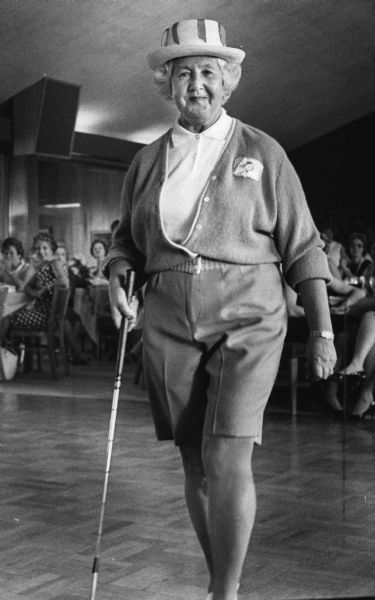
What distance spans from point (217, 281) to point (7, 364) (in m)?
6.83

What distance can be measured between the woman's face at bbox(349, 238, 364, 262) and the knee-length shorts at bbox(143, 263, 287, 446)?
23.1 feet

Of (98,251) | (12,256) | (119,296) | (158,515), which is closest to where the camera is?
(119,296)

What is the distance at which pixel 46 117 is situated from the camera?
11.4 metres

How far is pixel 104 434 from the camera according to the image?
223 inches

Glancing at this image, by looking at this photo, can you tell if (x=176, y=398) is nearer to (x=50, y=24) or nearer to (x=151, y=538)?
(x=151, y=538)

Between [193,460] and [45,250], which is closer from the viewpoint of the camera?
[193,460]

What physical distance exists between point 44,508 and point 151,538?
2.12 feet

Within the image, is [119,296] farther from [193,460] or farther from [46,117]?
[46,117]

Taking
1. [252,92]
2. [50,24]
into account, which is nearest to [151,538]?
[50,24]

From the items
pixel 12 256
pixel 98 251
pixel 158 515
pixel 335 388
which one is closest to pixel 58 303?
pixel 12 256

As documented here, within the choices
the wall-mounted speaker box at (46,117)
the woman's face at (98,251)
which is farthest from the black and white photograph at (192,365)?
the woman's face at (98,251)

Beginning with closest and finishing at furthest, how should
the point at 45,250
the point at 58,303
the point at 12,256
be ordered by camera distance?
1. the point at 58,303
2. the point at 45,250
3. the point at 12,256

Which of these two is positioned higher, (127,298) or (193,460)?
(127,298)

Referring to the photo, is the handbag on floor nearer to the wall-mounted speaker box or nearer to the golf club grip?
the wall-mounted speaker box
